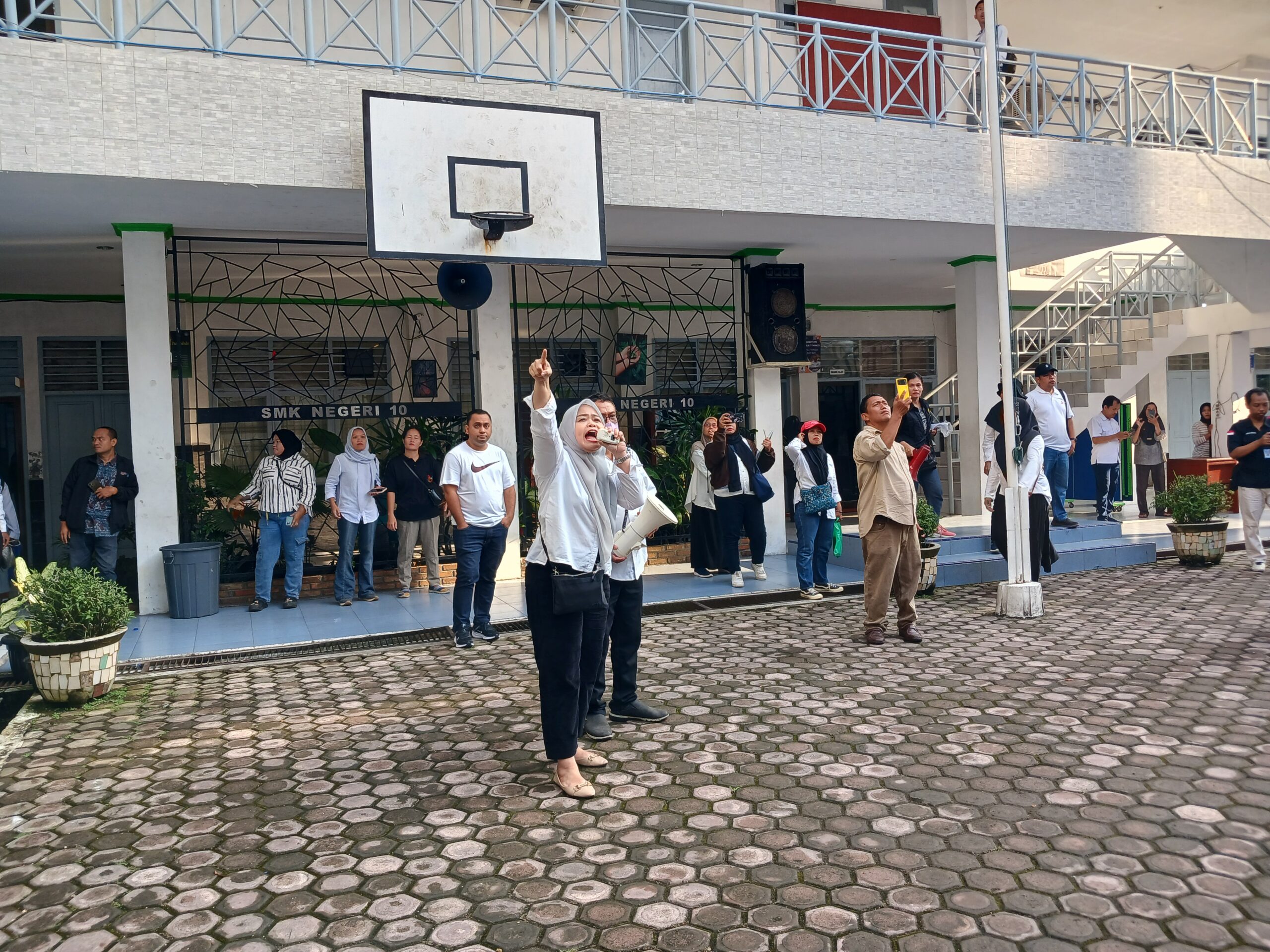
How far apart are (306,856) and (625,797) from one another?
1.33 meters

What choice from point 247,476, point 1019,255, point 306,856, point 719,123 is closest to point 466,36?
point 719,123

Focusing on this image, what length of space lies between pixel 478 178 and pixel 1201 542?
7.79 m

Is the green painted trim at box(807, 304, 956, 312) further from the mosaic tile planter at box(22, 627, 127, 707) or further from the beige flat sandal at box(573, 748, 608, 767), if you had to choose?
the beige flat sandal at box(573, 748, 608, 767)

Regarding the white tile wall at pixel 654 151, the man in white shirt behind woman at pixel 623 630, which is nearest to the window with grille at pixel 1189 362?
the white tile wall at pixel 654 151

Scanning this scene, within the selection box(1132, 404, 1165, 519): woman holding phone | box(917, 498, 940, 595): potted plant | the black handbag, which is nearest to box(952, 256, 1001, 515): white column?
box(1132, 404, 1165, 519): woman holding phone

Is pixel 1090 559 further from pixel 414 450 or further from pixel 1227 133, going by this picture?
pixel 414 450

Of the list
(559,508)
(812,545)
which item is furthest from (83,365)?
(559,508)

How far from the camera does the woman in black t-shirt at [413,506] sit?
10.0 m

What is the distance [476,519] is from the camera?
7719 mm

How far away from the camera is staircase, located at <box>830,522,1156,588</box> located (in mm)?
10031

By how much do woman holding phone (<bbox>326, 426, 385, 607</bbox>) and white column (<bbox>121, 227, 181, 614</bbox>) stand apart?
4.77 feet

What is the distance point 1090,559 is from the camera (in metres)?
10.6

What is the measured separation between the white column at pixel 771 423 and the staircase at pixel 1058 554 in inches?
34.9

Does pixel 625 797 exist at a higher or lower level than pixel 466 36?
lower
